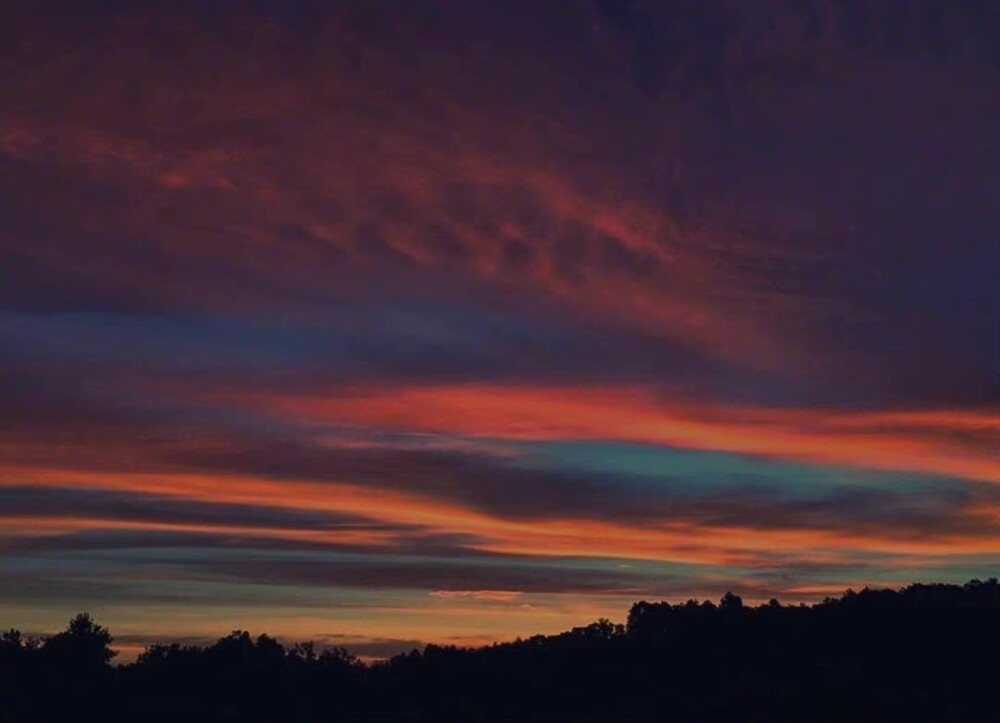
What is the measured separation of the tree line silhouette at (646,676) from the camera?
55.3m

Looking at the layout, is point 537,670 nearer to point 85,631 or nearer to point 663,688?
point 663,688

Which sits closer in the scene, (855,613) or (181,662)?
(855,613)

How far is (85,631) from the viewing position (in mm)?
96562

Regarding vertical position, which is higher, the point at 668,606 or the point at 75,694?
the point at 668,606

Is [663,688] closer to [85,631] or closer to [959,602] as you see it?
[959,602]

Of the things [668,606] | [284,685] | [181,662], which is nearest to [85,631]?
[181,662]

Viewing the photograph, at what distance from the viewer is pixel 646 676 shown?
210 ft

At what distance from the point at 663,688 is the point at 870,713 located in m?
10.6

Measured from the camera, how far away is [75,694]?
78.8 m

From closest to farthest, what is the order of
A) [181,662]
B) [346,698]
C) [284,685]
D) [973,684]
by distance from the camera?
[973,684] → [346,698] → [284,685] → [181,662]

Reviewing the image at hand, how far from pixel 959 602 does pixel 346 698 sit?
1176 inches

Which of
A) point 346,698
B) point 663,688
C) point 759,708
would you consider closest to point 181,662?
point 346,698

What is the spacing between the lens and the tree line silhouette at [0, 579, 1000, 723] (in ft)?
182

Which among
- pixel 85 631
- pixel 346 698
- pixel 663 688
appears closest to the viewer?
pixel 663 688
